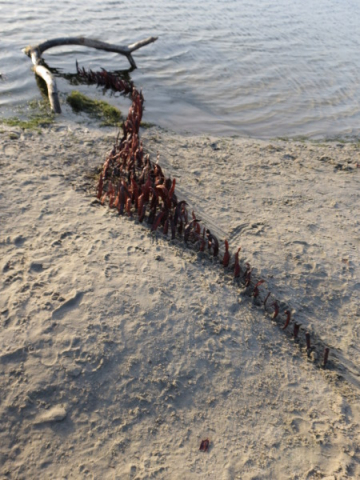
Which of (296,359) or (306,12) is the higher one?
(306,12)

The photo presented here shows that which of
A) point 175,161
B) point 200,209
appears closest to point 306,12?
point 175,161

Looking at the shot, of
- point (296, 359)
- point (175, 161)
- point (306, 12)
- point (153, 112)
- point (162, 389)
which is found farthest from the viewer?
point (306, 12)

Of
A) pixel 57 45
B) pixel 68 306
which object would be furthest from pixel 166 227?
pixel 57 45

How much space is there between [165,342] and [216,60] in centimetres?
1011

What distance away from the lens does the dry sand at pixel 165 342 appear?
3252 millimetres

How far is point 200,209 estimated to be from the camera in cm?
594

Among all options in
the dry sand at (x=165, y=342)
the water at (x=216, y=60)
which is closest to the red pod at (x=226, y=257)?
the dry sand at (x=165, y=342)

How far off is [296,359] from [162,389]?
1388mm

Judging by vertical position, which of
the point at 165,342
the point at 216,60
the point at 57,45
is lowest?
the point at 165,342

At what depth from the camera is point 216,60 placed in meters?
12.0

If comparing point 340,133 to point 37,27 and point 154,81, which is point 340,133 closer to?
point 154,81

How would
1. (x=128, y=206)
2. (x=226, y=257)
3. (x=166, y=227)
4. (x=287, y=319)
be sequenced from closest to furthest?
(x=287, y=319)
(x=226, y=257)
(x=166, y=227)
(x=128, y=206)

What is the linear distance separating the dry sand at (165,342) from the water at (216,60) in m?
3.63

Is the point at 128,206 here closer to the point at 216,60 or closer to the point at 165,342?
the point at 165,342
